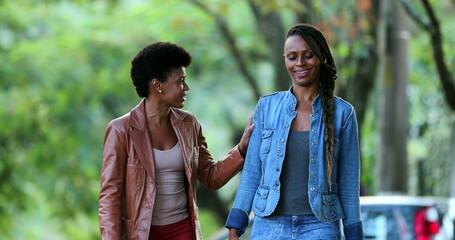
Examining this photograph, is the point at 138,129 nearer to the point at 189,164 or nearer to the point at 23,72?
the point at 189,164

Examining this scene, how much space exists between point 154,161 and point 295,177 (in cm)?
99

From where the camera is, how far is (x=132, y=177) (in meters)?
6.38

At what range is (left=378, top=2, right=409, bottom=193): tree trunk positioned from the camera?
15.1 m

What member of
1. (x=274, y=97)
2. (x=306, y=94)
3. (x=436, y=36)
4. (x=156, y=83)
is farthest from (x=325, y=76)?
(x=436, y=36)

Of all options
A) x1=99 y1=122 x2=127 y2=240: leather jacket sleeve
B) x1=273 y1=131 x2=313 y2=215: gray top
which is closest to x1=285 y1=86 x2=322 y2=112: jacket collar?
x1=273 y1=131 x2=313 y2=215: gray top

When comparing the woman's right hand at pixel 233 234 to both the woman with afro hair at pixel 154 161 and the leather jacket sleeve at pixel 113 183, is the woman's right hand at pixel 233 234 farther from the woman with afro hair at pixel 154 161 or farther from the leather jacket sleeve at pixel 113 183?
the leather jacket sleeve at pixel 113 183

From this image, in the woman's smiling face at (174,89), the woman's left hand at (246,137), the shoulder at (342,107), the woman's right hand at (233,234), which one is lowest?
the woman's right hand at (233,234)

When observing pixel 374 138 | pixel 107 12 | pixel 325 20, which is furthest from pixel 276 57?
pixel 374 138

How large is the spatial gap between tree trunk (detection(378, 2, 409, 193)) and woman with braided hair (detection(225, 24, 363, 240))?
363 inches

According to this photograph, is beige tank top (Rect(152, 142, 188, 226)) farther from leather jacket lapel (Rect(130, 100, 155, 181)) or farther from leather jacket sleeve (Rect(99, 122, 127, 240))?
leather jacket sleeve (Rect(99, 122, 127, 240))

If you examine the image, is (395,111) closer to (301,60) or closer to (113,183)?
(113,183)

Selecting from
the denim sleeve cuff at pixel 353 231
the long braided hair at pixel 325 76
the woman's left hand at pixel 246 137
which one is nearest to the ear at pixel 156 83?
the woman's left hand at pixel 246 137

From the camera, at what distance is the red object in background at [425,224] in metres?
9.92

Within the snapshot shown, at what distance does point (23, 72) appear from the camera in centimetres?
1945
